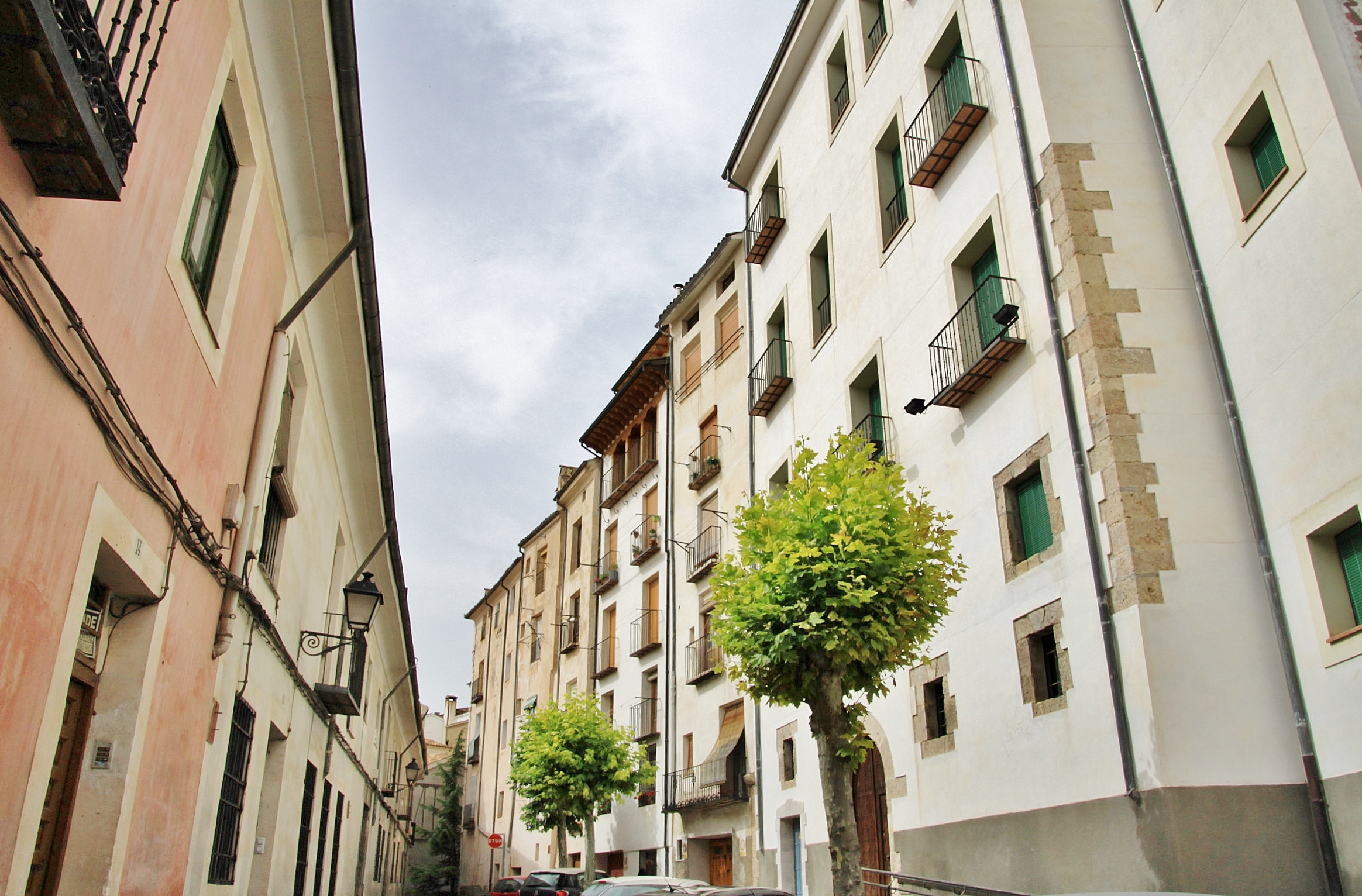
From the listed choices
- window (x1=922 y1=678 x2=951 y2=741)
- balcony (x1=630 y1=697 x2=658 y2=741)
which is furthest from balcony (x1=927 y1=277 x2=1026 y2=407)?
balcony (x1=630 y1=697 x2=658 y2=741)

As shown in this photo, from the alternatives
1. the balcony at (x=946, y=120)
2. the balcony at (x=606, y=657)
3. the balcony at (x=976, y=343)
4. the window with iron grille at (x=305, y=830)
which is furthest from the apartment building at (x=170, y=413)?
the balcony at (x=606, y=657)

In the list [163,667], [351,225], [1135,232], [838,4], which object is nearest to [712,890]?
[163,667]

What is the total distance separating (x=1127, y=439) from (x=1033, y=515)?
1712 mm

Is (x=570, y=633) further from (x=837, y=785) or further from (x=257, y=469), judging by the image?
(x=257, y=469)

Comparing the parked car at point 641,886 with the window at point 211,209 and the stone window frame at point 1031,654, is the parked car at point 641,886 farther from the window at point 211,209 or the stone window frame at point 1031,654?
the window at point 211,209

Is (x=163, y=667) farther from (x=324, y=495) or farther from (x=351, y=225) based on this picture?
(x=324, y=495)

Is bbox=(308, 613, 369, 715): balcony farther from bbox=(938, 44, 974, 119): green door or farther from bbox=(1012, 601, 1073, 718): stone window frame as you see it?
bbox=(938, 44, 974, 119): green door

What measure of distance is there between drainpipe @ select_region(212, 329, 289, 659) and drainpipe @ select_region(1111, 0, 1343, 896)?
8.95 m

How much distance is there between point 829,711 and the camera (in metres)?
10.7

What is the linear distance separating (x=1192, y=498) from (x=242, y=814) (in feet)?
31.3

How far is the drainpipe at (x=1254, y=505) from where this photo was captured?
833 cm

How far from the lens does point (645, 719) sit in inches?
1013

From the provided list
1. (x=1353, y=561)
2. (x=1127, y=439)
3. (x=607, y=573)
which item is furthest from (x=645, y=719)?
(x=1353, y=561)

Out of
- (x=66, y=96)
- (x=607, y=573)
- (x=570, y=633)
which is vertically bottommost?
(x=66, y=96)
